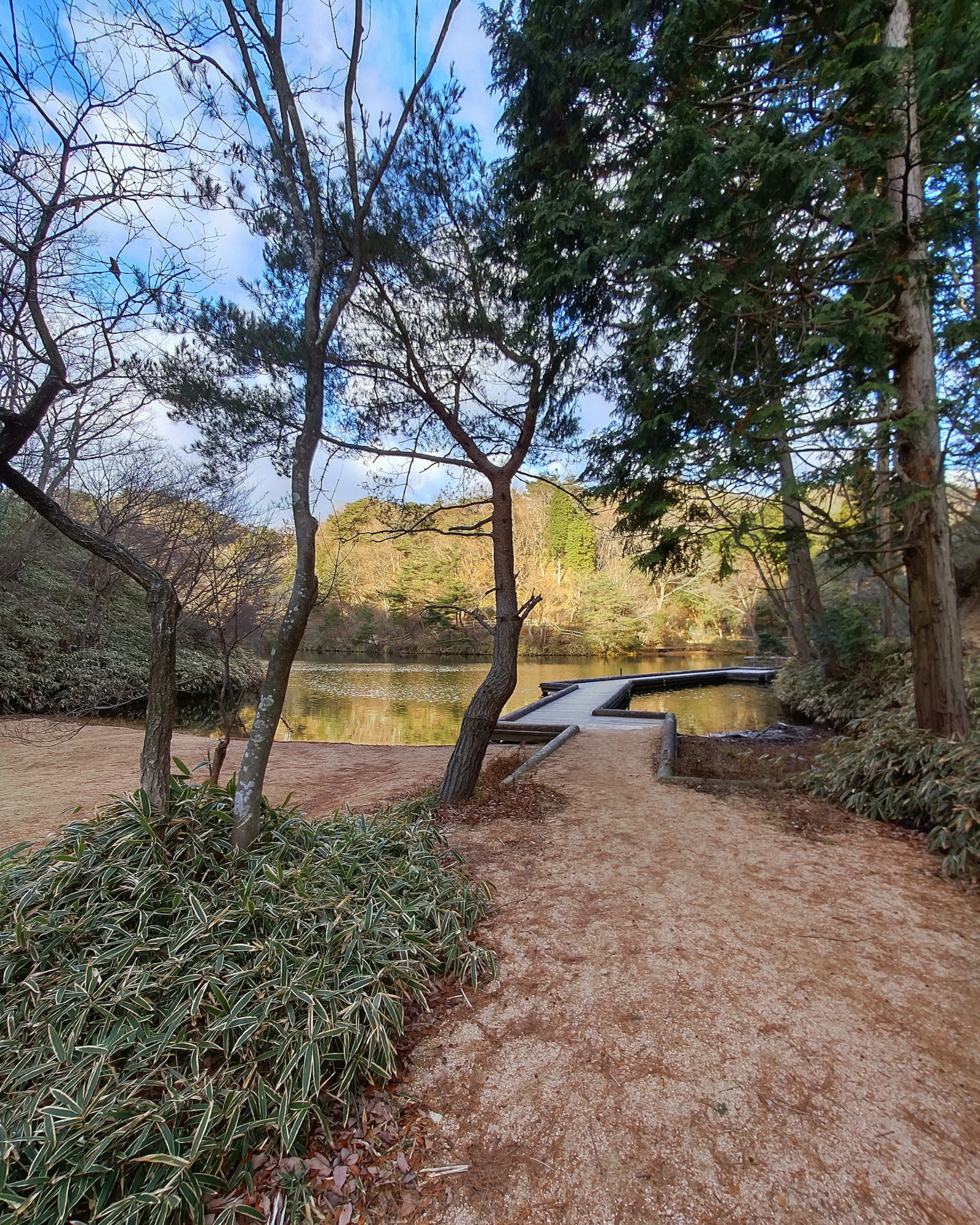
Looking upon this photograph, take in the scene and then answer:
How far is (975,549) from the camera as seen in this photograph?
7.37 metres

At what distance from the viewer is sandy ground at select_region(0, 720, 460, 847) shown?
3.76 m

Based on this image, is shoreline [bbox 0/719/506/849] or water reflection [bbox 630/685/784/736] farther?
water reflection [bbox 630/685/784/736]

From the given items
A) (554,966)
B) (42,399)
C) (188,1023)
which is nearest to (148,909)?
(188,1023)

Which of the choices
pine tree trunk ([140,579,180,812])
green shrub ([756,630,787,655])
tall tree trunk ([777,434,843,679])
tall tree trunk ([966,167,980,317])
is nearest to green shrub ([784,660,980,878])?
tall tree trunk ([966,167,980,317])

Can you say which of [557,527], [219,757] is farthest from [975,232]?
[557,527]

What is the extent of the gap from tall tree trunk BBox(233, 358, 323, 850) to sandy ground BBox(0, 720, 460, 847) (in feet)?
4.22

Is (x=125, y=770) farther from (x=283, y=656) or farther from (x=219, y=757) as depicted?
(x=283, y=656)

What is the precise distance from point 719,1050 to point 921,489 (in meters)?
3.32

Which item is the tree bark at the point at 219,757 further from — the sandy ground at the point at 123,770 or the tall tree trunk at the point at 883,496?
the tall tree trunk at the point at 883,496

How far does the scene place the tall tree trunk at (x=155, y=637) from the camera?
2193 mm

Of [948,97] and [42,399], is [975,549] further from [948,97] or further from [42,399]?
[42,399]

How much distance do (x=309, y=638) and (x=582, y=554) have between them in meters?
12.7

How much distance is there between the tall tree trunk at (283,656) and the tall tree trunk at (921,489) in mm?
3580

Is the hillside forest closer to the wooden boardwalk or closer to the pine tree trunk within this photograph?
the pine tree trunk
